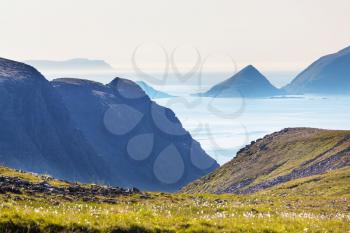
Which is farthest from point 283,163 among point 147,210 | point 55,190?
point 147,210

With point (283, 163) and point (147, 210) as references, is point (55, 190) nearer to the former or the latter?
point (147, 210)

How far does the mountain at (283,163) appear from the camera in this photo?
115625 millimetres

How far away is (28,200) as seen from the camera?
29750mm

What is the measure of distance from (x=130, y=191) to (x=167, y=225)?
2092 cm

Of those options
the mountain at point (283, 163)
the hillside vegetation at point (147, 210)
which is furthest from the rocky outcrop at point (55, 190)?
the mountain at point (283, 163)

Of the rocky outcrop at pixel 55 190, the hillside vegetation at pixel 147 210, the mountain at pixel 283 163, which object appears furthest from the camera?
the mountain at pixel 283 163

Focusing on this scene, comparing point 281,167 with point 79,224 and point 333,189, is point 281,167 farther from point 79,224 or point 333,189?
point 79,224

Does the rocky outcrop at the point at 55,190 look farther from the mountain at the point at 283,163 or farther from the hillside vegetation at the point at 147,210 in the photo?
the mountain at the point at 283,163

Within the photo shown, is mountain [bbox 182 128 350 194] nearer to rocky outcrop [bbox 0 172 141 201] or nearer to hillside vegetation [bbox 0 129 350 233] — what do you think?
hillside vegetation [bbox 0 129 350 233]

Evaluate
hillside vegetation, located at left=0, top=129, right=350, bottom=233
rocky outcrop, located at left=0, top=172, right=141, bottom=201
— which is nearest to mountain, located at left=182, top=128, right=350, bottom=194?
hillside vegetation, located at left=0, top=129, right=350, bottom=233

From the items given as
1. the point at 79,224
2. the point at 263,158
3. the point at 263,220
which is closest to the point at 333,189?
the point at 263,220

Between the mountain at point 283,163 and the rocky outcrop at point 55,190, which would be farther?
the mountain at point 283,163

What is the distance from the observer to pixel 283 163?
466 feet

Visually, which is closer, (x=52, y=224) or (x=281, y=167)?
(x=52, y=224)
